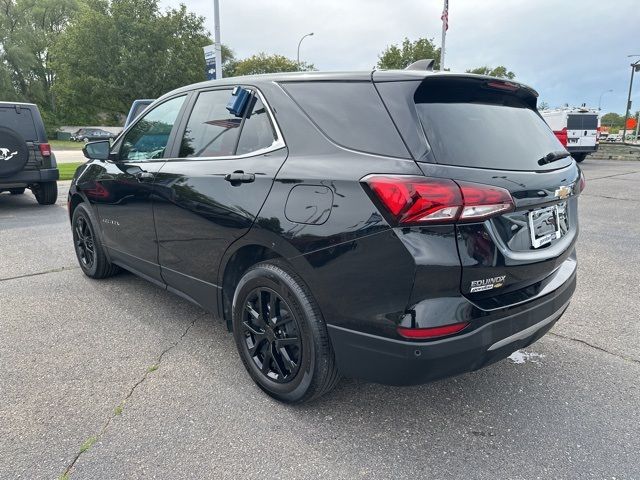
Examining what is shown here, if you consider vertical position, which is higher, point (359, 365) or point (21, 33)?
point (21, 33)

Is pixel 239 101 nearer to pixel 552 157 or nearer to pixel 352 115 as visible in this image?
pixel 352 115

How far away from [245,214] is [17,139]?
661cm

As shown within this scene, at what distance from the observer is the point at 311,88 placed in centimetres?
234

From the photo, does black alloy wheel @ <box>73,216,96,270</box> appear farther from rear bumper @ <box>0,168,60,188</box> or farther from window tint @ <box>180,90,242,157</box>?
rear bumper @ <box>0,168,60,188</box>

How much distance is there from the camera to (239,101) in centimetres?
263

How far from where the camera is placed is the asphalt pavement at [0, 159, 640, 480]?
6.65ft

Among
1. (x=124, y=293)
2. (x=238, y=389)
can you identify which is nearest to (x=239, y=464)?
(x=238, y=389)

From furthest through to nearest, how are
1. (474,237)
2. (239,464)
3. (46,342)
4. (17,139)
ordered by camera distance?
(17,139)
(46,342)
(239,464)
(474,237)

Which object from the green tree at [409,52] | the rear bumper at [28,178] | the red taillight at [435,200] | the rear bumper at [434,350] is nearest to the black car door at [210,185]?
the red taillight at [435,200]

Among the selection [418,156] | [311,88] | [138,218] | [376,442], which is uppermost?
[311,88]

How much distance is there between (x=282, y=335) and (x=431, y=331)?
2.81 feet

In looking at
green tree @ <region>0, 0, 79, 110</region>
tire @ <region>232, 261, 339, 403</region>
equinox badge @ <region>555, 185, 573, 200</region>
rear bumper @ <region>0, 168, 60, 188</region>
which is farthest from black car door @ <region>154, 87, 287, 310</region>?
green tree @ <region>0, 0, 79, 110</region>

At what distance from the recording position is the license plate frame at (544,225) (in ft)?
6.81

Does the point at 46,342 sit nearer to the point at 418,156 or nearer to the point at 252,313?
the point at 252,313
